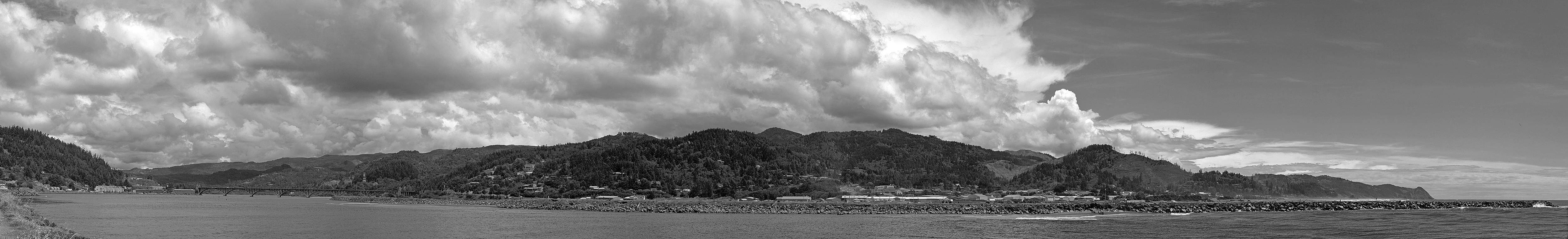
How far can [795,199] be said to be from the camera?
188 m

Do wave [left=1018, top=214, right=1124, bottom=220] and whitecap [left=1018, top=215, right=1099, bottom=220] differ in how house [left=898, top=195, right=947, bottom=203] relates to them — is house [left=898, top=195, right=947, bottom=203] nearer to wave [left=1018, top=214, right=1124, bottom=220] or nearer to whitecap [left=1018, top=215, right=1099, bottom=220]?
wave [left=1018, top=214, right=1124, bottom=220]

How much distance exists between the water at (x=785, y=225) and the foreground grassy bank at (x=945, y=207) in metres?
7.84

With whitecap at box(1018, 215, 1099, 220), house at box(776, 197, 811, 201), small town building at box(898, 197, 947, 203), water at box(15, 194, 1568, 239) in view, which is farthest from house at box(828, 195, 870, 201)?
whitecap at box(1018, 215, 1099, 220)

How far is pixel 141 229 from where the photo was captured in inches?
2987

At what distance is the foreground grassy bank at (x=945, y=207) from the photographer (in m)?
126

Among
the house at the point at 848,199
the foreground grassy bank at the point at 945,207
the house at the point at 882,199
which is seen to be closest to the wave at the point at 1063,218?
the foreground grassy bank at the point at 945,207

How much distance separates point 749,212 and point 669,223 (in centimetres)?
3141

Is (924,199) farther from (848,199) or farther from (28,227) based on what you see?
(28,227)

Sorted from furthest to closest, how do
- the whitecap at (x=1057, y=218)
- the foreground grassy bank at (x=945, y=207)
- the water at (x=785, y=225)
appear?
1. the foreground grassy bank at (x=945, y=207)
2. the whitecap at (x=1057, y=218)
3. the water at (x=785, y=225)

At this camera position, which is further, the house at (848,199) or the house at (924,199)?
the house at (848,199)

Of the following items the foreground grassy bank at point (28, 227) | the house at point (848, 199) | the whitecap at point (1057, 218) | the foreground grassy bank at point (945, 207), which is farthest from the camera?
the house at point (848, 199)

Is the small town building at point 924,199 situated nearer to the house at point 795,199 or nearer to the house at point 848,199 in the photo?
the house at point 848,199

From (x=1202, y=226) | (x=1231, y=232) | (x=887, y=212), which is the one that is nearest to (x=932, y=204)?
(x=887, y=212)

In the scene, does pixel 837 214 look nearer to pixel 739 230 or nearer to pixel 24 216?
pixel 739 230
